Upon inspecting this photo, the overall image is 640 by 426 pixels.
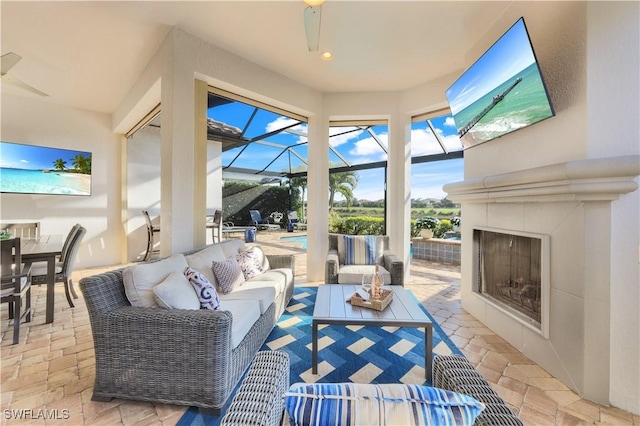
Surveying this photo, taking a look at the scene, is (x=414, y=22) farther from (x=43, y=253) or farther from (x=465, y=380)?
(x=43, y=253)

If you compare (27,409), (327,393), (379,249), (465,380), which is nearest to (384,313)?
(465,380)

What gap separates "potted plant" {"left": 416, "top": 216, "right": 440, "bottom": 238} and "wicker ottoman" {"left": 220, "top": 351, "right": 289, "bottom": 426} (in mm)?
5568

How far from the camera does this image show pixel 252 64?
11.0 ft

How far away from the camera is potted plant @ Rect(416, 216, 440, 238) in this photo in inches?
239

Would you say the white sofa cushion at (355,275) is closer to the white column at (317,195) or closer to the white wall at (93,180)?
the white column at (317,195)

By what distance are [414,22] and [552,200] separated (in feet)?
6.78

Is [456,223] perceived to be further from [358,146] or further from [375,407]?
[375,407]

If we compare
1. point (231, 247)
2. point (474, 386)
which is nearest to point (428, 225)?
point (231, 247)

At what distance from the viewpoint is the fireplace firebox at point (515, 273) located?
210cm

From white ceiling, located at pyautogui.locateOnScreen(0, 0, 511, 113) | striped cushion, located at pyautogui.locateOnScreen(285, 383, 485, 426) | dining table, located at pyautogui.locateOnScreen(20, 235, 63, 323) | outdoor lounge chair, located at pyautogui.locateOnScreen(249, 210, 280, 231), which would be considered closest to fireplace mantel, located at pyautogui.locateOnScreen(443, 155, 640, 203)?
white ceiling, located at pyautogui.locateOnScreen(0, 0, 511, 113)

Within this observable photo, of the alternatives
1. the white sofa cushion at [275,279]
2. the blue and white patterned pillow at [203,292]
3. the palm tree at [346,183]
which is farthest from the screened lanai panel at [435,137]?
the blue and white patterned pillow at [203,292]

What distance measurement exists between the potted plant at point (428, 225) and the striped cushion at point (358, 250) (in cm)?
289

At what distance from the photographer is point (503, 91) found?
7.15 ft

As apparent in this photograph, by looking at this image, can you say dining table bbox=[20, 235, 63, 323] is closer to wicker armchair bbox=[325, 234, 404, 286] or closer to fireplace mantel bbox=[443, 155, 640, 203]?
wicker armchair bbox=[325, 234, 404, 286]
